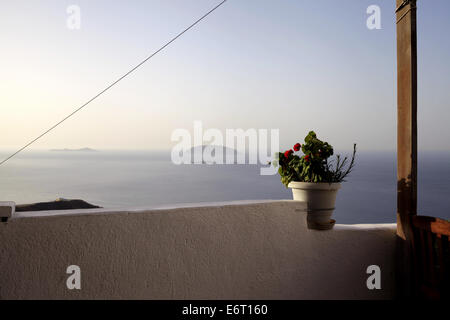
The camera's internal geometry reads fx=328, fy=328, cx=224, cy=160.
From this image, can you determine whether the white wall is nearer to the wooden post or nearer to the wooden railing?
the wooden post

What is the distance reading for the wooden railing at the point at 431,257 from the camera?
5.91 ft

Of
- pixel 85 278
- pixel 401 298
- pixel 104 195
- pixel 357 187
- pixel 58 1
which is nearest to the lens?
pixel 85 278

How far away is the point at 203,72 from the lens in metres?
19.0

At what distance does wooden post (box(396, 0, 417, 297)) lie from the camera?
2.12 metres

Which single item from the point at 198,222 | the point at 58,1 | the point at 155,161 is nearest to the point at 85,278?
the point at 198,222

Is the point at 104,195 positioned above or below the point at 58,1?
below

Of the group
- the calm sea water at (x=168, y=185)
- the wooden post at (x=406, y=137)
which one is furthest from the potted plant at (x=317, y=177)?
the calm sea water at (x=168, y=185)

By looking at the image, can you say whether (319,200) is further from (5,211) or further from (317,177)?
(5,211)

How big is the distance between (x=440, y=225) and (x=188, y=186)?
55.0 metres

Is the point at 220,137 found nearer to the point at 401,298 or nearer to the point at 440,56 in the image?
the point at 401,298

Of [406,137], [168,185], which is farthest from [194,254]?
[168,185]

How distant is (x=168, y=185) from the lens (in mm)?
56250

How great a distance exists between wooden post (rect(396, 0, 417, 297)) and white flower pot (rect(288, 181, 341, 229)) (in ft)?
1.72

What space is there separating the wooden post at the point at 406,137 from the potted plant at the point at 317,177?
1.23ft
